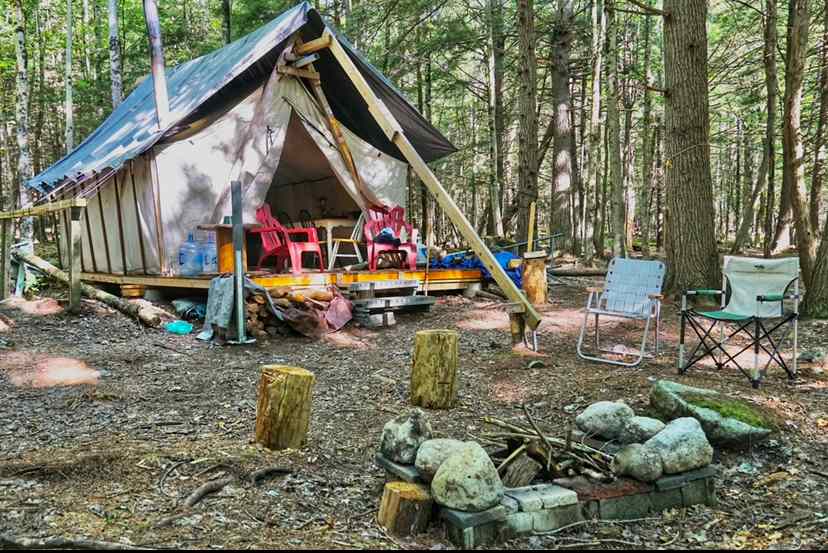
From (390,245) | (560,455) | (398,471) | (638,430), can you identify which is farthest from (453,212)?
(398,471)

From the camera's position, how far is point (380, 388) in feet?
14.9

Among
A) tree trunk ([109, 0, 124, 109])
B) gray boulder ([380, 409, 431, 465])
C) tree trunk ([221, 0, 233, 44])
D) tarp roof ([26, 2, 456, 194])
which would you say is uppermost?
tree trunk ([221, 0, 233, 44])

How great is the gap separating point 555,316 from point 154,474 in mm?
5282

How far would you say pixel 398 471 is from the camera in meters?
2.60

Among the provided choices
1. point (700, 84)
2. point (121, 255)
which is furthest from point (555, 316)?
point (121, 255)

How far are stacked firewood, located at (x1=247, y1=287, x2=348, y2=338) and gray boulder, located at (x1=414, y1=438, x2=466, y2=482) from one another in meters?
4.07

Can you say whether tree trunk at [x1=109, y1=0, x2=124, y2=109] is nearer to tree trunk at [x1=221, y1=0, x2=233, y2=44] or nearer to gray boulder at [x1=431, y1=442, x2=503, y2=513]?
tree trunk at [x1=221, y1=0, x2=233, y2=44]

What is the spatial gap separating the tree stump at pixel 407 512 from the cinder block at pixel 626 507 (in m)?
0.74

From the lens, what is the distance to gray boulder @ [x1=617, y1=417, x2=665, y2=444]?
2912 mm

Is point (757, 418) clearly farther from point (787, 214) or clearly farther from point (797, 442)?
point (787, 214)

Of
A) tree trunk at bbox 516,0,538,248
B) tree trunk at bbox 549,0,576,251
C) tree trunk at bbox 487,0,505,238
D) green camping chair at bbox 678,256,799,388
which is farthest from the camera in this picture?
tree trunk at bbox 487,0,505,238

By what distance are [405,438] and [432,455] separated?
0.24 m

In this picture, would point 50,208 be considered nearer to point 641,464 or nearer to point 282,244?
point 282,244

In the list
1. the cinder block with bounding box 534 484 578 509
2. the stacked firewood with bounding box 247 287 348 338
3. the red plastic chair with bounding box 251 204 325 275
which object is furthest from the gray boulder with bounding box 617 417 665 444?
the red plastic chair with bounding box 251 204 325 275
